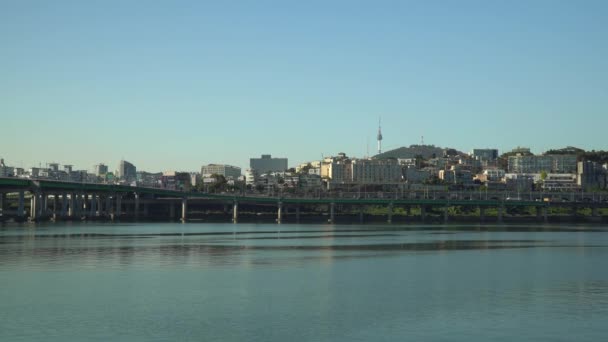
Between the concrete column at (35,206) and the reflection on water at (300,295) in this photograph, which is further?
the concrete column at (35,206)

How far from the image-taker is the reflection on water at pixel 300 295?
39938 mm

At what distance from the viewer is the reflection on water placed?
1572 inches

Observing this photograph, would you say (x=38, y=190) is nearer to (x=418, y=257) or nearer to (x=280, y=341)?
(x=418, y=257)

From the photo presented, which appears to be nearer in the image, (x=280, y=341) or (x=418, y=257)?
(x=280, y=341)

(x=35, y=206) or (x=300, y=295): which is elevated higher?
(x=35, y=206)

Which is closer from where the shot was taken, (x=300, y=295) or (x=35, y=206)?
(x=300, y=295)

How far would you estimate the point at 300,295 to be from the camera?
51.9 metres

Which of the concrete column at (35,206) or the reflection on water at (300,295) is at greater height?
the concrete column at (35,206)

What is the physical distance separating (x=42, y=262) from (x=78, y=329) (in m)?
35.4

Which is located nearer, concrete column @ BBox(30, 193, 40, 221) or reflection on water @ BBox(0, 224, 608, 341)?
reflection on water @ BBox(0, 224, 608, 341)

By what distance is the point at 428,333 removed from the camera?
1550 inches

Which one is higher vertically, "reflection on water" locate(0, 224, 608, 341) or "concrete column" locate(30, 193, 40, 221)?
"concrete column" locate(30, 193, 40, 221)

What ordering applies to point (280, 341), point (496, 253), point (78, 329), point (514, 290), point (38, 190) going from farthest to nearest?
point (38, 190) → point (496, 253) → point (514, 290) → point (78, 329) → point (280, 341)

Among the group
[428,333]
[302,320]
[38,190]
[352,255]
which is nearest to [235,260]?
[352,255]
